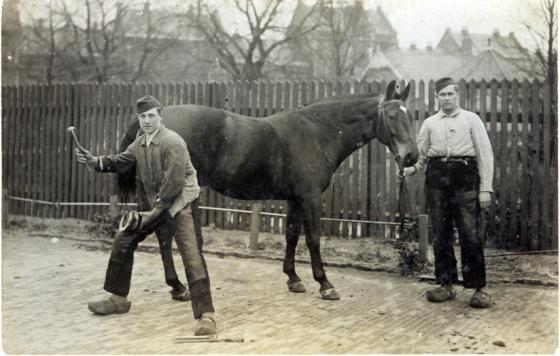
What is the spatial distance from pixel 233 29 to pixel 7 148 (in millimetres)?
13134

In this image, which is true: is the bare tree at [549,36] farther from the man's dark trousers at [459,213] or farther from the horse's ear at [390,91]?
the man's dark trousers at [459,213]

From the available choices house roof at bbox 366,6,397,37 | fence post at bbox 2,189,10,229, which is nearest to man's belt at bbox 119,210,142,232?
fence post at bbox 2,189,10,229

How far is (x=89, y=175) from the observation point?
10.7 metres

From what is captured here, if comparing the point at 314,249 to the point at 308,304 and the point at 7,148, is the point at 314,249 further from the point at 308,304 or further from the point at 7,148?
the point at 7,148

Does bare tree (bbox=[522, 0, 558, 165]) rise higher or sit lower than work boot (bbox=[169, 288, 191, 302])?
higher

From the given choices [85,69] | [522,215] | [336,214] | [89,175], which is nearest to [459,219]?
[522,215]

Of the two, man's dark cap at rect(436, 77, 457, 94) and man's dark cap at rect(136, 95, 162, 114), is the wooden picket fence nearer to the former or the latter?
man's dark cap at rect(436, 77, 457, 94)

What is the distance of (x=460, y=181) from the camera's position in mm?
5520

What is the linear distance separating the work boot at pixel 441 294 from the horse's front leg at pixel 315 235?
936mm

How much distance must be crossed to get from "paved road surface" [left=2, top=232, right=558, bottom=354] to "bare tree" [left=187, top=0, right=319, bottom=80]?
521 inches

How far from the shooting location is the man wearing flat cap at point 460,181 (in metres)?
5.44

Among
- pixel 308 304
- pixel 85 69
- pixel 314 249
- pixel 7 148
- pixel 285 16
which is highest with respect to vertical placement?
pixel 285 16

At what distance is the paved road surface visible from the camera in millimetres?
4109

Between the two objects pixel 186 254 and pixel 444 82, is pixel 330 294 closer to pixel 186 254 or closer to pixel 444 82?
pixel 186 254
